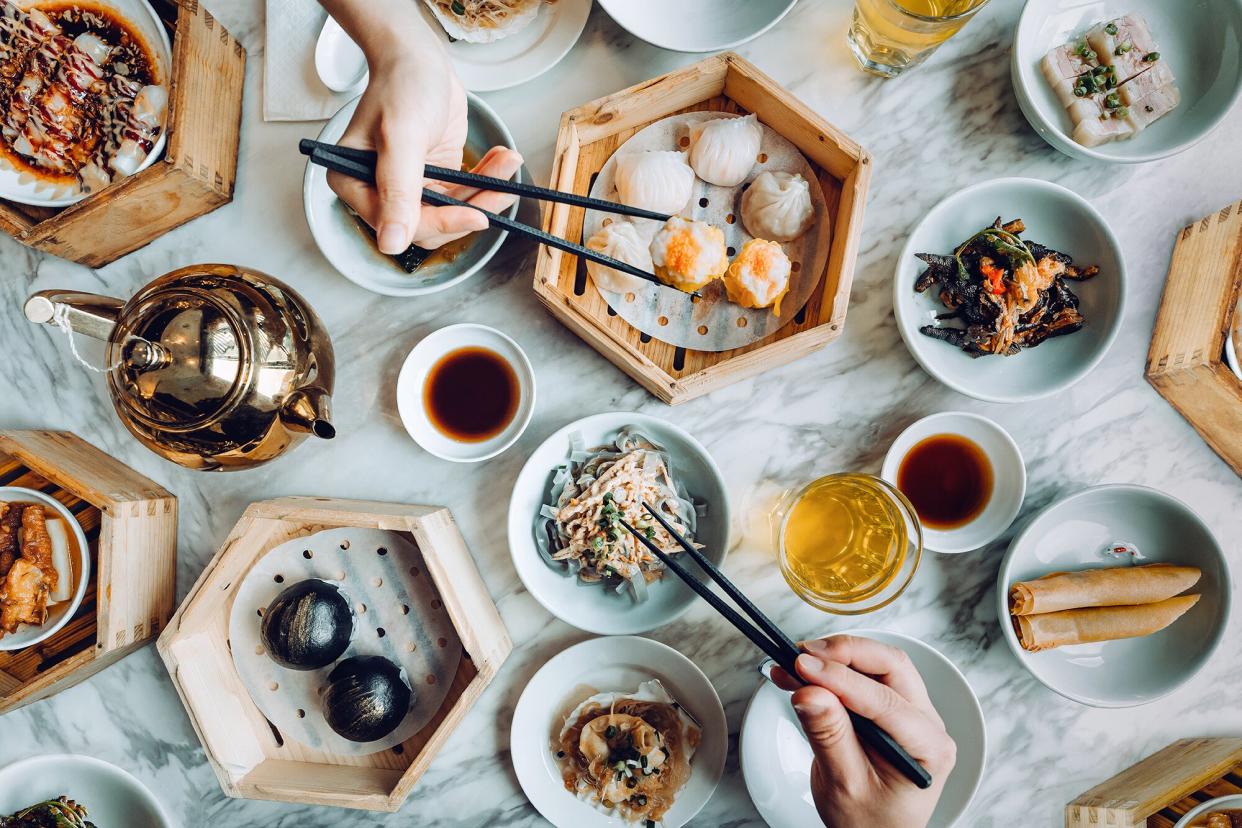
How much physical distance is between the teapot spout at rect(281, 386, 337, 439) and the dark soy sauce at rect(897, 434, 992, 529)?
145cm

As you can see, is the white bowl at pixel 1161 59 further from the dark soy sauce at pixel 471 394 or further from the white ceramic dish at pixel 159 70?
the white ceramic dish at pixel 159 70

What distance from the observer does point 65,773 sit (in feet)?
6.64

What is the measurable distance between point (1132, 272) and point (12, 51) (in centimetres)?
308

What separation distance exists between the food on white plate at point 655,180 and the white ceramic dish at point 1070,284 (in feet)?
1.98

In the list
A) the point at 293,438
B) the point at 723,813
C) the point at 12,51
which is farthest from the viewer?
the point at 723,813

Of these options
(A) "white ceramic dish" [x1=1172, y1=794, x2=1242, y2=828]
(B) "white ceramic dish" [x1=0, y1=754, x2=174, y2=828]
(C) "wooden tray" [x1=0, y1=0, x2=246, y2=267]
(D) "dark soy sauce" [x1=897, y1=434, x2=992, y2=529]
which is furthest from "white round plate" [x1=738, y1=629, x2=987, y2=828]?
(C) "wooden tray" [x1=0, y1=0, x2=246, y2=267]

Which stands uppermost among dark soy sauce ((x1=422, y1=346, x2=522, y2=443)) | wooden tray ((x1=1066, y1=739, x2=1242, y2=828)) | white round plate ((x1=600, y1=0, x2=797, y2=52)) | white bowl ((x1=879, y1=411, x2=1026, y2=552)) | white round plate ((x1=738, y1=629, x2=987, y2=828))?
white round plate ((x1=600, y1=0, x2=797, y2=52))

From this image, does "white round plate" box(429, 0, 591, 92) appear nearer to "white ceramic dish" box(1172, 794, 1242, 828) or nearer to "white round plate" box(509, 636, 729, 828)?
"white round plate" box(509, 636, 729, 828)

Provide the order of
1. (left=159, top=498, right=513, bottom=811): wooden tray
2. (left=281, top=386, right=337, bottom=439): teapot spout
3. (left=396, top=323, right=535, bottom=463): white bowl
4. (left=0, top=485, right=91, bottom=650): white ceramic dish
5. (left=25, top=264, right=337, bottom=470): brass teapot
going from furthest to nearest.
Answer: (left=396, top=323, right=535, bottom=463): white bowl < (left=0, top=485, right=91, bottom=650): white ceramic dish < (left=159, top=498, right=513, bottom=811): wooden tray < (left=281, top=386, right=337, bottom=439): teapot spout < (left=25, top=264, right=337, bottom=470): brass teapot

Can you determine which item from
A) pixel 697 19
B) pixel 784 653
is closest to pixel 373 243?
pixel 697 19

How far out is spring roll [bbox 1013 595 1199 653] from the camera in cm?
193

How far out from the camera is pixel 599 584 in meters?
1.97

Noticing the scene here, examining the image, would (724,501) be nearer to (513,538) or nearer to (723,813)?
(513,538)

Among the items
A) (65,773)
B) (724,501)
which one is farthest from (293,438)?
(65,773)
